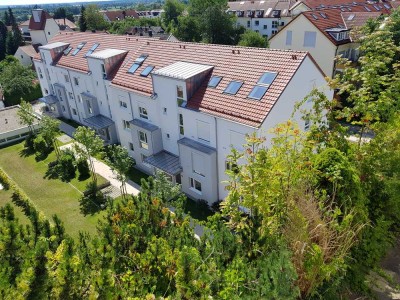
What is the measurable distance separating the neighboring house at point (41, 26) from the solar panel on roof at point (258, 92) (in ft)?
244

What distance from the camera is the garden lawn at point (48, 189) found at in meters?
22.3

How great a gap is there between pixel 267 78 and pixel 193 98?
5.47 metres

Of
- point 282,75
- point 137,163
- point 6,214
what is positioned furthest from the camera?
point 137,163


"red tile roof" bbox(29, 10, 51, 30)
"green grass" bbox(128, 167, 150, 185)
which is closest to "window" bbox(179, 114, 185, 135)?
"green grass" bbox(128, 167, 150, 185)

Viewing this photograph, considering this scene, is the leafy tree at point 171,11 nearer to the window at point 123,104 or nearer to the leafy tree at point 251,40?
the leafy tree at point 251,40

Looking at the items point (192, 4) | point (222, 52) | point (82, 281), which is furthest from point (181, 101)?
point (192, 4)

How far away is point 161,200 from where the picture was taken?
38.7 ft

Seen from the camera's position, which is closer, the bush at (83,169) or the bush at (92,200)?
the bush at (92,200)

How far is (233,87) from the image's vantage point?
20891mm

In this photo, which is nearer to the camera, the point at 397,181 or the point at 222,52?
the point at 397,181

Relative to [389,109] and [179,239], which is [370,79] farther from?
[179,239]

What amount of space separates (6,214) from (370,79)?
14378mm

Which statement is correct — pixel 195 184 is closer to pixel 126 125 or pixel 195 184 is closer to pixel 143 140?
pixel 143 140

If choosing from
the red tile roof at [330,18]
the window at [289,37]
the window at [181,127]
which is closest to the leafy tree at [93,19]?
the window at [289,37]
